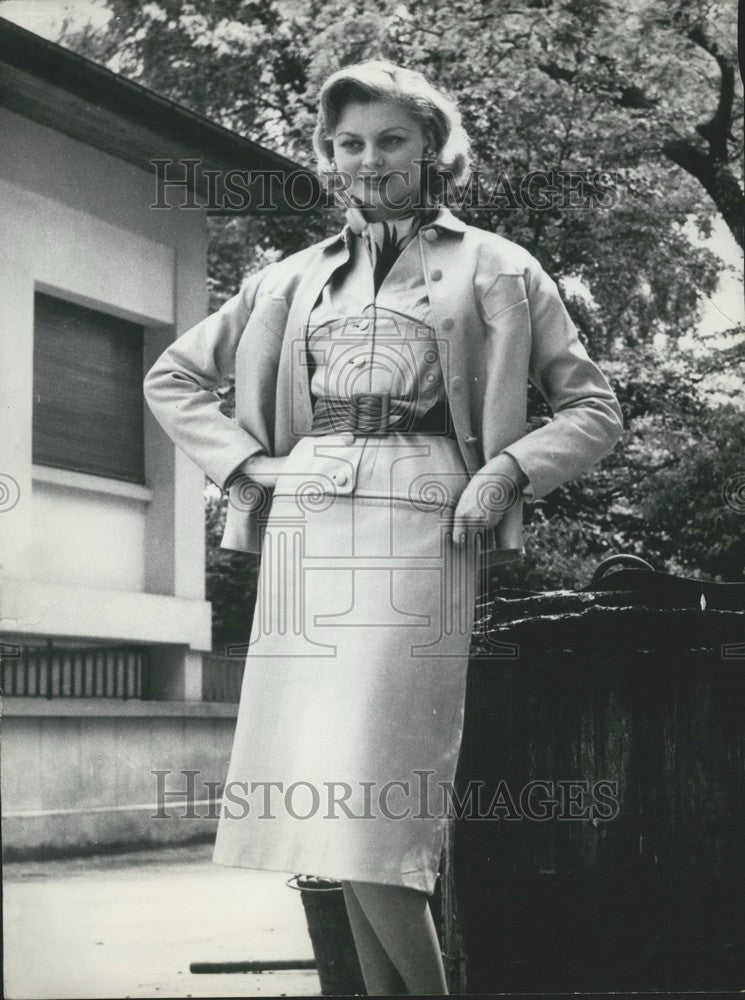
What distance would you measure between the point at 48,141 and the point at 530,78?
1.57m

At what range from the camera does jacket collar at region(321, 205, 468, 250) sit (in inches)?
140

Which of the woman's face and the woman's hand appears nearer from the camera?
the woman's hand

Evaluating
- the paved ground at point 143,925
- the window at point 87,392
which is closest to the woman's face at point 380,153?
the window at point 87,392

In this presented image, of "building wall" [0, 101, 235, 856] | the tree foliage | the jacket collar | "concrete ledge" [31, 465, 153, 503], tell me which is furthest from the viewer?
the tree foliage

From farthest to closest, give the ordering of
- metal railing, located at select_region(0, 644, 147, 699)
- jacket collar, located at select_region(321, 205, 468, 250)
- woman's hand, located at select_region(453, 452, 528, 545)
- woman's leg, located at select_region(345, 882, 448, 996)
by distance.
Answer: metal railing, located at select_region(0, 644, 147, 699) < jacket collar, located at select_region(321, 205, 468, 250) < woman's hand, located at select_region(453, 452, 528, 545) < woman's leg, located at select_region(345, 882, 448, 996)

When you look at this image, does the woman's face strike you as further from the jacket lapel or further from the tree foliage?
the tree foliage

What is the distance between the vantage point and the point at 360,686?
3240mm

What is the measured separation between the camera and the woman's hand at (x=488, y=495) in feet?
10.9

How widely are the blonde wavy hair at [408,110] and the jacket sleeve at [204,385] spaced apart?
1.47 feet

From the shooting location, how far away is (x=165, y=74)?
14.8 feet

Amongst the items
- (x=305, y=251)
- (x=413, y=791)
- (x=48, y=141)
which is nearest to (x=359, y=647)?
(x=413, y=791)

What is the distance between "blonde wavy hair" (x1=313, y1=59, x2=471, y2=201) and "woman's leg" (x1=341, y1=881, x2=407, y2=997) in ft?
5.94

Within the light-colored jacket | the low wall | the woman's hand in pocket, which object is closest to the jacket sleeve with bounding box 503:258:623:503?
the light-colored jacket

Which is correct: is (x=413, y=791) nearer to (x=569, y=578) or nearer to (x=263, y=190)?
(x=569, y=578)
